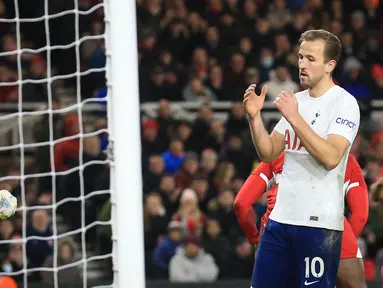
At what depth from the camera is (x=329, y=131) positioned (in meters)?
4.62

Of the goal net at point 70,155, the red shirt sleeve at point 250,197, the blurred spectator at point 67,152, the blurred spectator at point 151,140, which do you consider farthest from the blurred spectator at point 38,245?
the red shirt sleeve at point 250,197

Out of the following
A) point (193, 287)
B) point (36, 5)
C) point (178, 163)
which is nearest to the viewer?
point (193, 287)

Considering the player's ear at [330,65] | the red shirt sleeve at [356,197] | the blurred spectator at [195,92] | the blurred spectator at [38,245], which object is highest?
the blurred spectator at [195,92]

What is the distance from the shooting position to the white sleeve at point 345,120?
4.60 m

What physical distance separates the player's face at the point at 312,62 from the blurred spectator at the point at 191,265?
15.5ft

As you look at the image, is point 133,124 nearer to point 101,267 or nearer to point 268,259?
point 268,259

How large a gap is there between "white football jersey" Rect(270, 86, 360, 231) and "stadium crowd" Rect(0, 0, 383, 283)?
3.48 meters

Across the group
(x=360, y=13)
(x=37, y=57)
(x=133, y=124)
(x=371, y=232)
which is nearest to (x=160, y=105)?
→ (x=37, y=57)

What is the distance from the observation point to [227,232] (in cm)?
995

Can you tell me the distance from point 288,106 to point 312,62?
27cm

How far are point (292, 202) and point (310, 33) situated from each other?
0.77 m

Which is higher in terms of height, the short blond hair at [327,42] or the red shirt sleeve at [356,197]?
the short blond hair at [327,42]

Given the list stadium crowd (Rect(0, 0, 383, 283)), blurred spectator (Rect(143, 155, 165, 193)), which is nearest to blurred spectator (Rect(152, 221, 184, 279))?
stadium crowd (Rect(0, 0, 383, 283))

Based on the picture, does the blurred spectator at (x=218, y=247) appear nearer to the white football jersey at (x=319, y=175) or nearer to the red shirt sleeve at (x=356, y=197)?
the red shirt sleeve at (x=356, y=197)
